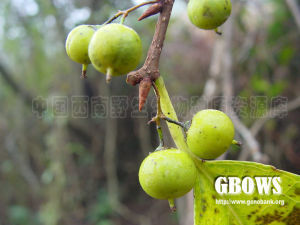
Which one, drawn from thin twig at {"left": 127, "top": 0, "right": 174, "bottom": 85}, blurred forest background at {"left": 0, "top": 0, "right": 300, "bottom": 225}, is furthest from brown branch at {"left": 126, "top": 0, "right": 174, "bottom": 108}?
blurred forest background at {"left": 0, "top": 0, "right": 300, "bottom": 225}

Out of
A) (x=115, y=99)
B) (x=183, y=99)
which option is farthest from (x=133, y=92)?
(x=183, y=99)

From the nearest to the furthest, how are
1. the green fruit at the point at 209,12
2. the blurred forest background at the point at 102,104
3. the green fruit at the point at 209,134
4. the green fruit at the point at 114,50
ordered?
the green fruit at the point at 114,50
the green fruit at the point at 209,134
the green fruit at the point at 209,12
the blurred forest background at the point at 102,104

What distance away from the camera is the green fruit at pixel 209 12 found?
977mm

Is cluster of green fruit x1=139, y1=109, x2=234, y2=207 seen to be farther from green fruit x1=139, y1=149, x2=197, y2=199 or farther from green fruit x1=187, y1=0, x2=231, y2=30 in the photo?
green fruit x1=187, y1=0, x2=231, y2=30

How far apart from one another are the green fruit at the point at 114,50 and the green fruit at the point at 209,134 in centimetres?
29

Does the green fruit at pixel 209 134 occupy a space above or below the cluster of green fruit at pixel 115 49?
below

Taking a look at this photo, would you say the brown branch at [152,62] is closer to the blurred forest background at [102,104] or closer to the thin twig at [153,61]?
the thin twig at [153,61]

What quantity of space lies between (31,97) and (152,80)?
147 inches

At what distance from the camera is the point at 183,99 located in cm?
356

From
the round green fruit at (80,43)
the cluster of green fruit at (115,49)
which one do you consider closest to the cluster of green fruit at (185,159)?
the cluster of green fruit at (115,49)

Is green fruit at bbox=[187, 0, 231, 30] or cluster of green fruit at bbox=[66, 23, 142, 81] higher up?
green fruit at bbox=[187, 0, 231, 30]

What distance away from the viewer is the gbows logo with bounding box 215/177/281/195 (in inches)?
38.8

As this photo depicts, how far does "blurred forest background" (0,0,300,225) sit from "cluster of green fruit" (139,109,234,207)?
192cm

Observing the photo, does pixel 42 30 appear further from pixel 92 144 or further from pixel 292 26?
pixel 292 26
